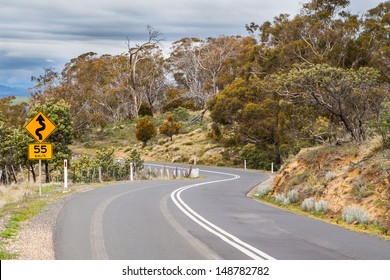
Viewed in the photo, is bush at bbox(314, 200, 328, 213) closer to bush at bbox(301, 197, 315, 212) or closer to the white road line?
bush at bbox(301, 197, 315, 212)

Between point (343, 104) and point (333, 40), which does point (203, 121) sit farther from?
point (343, 104)

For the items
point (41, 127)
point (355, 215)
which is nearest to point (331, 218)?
point (355, 215)

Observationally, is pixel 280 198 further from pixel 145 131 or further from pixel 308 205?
pixel 145 131

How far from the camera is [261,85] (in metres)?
39.8

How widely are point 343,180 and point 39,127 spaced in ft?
36.5

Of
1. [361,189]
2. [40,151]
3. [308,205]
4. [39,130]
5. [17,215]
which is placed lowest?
[308,205]

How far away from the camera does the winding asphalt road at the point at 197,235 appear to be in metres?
9.06

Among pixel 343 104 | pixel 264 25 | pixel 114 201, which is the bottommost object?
pixel 114 201

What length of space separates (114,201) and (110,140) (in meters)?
56.0

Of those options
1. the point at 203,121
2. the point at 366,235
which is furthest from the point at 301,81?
the point at 203,121

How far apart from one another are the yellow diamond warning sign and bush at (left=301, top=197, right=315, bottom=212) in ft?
31.9

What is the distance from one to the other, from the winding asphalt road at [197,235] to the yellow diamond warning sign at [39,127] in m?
4.54

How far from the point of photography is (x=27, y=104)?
228 feet

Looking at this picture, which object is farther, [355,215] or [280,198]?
[280,198]
